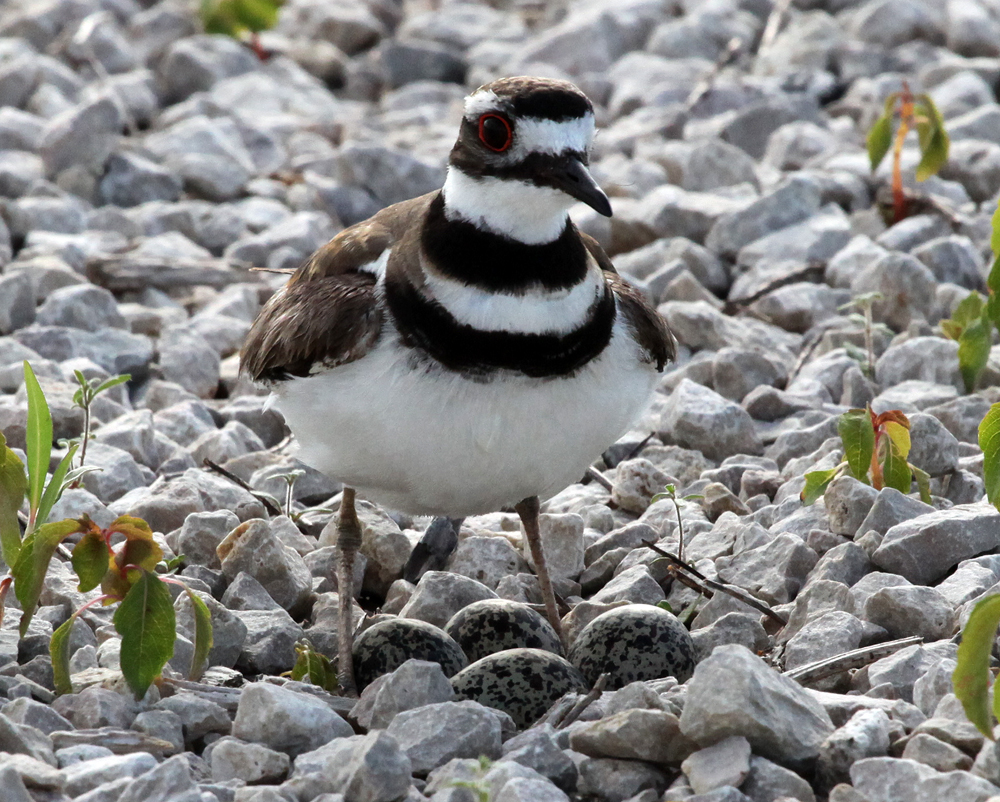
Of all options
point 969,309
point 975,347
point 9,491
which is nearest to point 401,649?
point 9,491

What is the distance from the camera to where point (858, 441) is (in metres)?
4.49

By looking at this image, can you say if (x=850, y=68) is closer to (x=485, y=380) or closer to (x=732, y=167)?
(x=732, y=167)

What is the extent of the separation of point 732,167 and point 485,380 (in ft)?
14.9

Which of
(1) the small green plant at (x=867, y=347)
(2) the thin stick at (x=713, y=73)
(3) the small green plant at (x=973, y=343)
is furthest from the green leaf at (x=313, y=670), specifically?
(2) the thin stick at (x=713, y=73)

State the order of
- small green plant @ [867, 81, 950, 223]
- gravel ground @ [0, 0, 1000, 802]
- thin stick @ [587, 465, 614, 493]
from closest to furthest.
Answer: gravel ground @ [0, 0, 1000, 802] < thin stick @ [587, 465, 614, 493] < small green plant @ [867, 81, 950, 223]

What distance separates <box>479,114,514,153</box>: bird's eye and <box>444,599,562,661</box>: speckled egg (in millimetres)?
1297

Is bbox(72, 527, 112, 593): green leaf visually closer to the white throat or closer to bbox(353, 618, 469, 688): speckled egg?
bbox(353, 618, 469, 688): speckled egg

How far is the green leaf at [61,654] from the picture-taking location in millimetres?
3516

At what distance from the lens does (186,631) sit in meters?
4.08

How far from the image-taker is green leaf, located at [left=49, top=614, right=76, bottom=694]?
3516mm

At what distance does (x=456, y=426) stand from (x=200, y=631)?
0.85 m

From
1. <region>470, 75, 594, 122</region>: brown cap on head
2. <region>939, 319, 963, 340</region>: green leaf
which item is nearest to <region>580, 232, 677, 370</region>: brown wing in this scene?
<region>470, 75, 594, 122</region>: brown cap on head

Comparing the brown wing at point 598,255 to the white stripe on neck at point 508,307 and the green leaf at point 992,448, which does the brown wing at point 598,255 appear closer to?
the white stripe on neck at point 508,307

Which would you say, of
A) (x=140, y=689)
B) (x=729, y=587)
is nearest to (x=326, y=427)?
(x=140, y=689)
